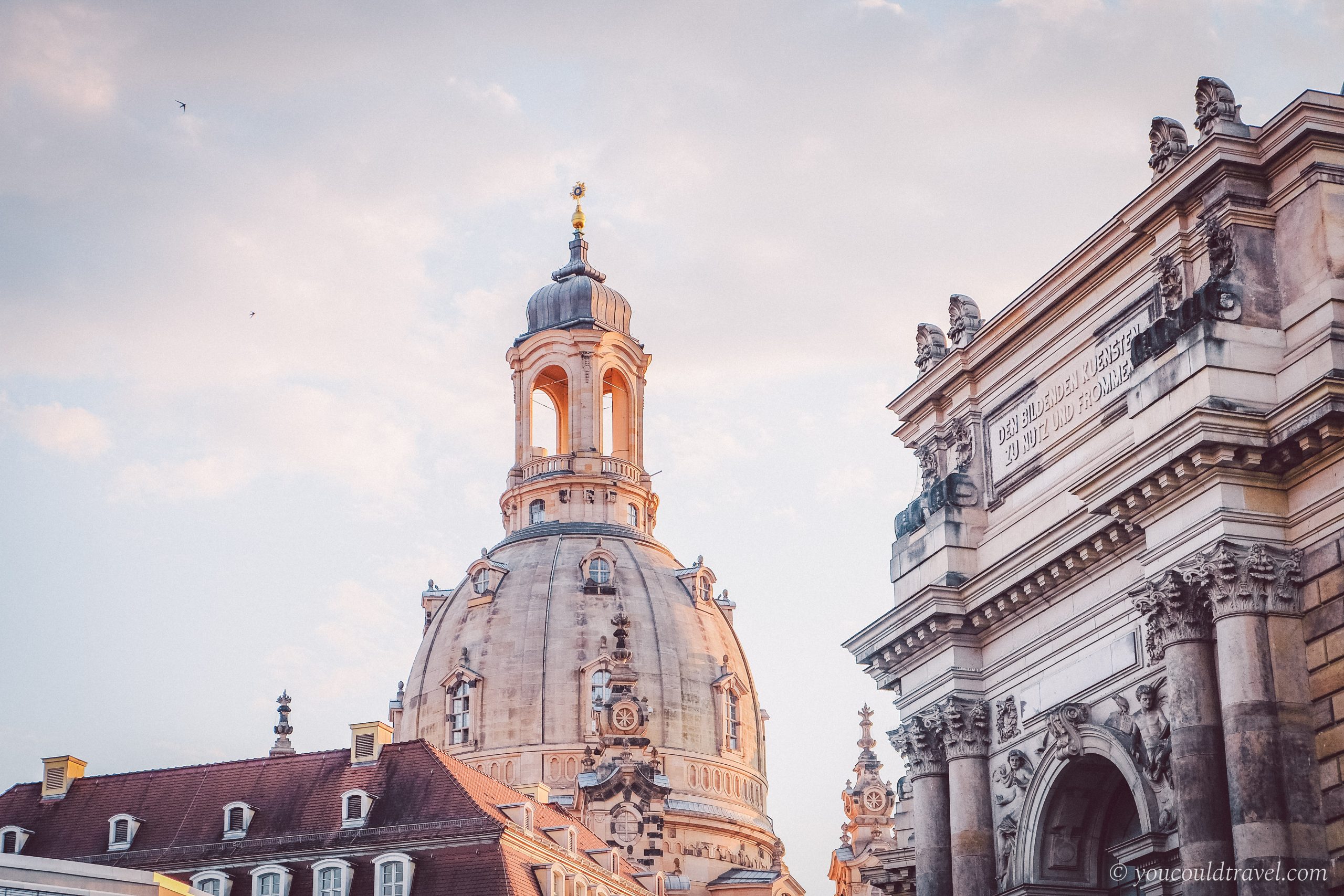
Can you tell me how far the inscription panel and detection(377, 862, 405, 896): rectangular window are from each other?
28.7m

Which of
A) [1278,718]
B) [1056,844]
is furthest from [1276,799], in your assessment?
[1056,844]

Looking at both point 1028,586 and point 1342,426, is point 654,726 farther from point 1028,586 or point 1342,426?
point 1342,426

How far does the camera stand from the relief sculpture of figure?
3716cm

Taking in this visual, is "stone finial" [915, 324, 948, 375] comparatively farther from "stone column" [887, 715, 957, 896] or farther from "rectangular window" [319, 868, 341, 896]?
"rectangular window" [319, 868, 341, 896]

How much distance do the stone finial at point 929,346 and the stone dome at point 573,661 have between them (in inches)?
2406

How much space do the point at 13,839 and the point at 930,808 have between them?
40.3m

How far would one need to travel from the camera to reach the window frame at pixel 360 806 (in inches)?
2566

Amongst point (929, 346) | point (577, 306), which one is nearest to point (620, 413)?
point (577, 306)

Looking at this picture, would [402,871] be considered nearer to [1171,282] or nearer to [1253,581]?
[1171,282]

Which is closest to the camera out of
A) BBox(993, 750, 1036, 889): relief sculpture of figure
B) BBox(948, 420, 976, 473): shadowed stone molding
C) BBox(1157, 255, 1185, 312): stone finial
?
BBox(1157, 255, 1185, 312): stone finial

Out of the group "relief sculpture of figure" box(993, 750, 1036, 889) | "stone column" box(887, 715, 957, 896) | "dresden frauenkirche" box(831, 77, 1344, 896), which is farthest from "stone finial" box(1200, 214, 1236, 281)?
"stone column" box(887, 715, 957, 896)

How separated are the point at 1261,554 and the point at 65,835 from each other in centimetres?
4960

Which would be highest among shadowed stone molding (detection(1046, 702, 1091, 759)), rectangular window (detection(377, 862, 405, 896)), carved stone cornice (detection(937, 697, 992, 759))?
rectangular window (detection(377, 862, 405, 896))

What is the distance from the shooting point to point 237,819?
219ft
